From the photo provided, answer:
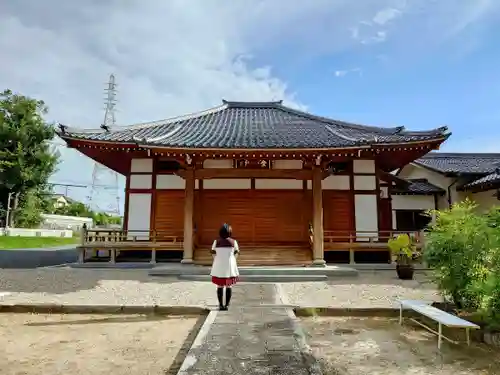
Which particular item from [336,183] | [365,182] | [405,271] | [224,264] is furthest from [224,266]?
[365,182]

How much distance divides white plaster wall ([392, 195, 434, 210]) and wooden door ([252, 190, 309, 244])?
8.15 metres

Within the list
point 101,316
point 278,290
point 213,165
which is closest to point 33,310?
point 101,316

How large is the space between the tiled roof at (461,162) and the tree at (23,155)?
2797 cm

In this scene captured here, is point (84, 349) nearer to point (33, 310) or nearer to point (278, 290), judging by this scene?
point (33, 310)

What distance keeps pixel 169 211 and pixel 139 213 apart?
1091 mm

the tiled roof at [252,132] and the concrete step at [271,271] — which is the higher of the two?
the tiled roof at [252,132]

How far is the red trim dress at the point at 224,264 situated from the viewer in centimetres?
640

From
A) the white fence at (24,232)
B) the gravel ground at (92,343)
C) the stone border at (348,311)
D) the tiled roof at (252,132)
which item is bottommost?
the gravel ground at (92,343)

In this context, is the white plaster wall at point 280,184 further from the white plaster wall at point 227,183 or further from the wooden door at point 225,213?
the wooden door at point 225,213

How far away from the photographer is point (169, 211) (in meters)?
13.4

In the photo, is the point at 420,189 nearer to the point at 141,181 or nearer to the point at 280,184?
the point at 280,184

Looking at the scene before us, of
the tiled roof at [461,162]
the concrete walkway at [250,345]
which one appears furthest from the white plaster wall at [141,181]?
the tiled roof at [461,162]

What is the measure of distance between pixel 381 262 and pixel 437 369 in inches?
359

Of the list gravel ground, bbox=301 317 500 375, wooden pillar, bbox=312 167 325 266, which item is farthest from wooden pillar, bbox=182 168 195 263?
gravel ground, bbox=301 317 500 375
